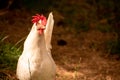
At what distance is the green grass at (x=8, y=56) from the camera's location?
5027mm

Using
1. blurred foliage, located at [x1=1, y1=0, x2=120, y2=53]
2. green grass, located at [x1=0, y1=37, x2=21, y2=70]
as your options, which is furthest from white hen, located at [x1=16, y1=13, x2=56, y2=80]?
blurred foliage, located at [x1=1, y1=0, x2=120, y2=53]

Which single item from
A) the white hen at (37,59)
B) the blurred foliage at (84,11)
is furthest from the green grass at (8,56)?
the blurred foliage at (84,11)

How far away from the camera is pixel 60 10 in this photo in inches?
301

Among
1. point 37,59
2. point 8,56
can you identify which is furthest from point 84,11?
point 37,59

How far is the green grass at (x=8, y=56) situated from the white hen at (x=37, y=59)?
0.71 metres

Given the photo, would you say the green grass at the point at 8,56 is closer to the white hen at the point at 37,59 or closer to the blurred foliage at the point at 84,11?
the white hen at the point at 37,59

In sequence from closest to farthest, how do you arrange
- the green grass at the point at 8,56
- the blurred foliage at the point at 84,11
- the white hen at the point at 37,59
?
the white hen at the point at 37,59
the green grass at the point at 8,56
the blurred foliage at the point at 84,11

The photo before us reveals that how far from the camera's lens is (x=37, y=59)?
14.0ft

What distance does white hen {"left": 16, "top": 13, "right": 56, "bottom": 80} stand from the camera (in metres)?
4.22

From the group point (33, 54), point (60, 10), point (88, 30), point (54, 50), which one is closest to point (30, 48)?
point (33, 54)

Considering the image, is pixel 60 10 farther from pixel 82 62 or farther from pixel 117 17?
pixel 82 62

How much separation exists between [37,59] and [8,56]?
926mm

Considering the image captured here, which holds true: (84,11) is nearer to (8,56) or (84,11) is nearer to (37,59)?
(8,56)

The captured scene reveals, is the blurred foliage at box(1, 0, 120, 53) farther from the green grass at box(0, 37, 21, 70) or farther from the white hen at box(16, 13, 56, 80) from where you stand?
the white hen at box(16, 13, 56, 80)
